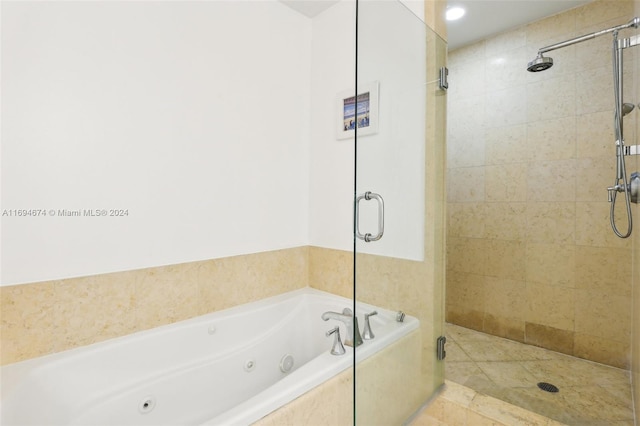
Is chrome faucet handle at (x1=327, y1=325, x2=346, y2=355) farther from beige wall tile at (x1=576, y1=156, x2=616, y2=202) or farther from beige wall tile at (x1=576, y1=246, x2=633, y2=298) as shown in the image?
beige wall tile at (x1=576, y1=156, x2=616, y2=202)

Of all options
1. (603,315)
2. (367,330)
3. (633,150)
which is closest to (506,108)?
(633,150)

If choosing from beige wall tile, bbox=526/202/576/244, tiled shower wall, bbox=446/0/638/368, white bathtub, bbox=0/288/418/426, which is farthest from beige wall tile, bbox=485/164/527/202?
white bathtub, bbox=0/288/418/426

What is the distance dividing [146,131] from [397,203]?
4.28 ft

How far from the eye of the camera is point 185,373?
4.98 ft

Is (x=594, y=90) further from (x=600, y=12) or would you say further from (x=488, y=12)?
(x=488, y=12)

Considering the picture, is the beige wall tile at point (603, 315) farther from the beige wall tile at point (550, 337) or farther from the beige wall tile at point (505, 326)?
the beige wall tile at point (505, 326)

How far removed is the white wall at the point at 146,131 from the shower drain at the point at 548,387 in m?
1.75

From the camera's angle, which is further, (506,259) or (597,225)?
(506,259)

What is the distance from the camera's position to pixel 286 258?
2.24m

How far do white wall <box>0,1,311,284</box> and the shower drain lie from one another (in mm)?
1753

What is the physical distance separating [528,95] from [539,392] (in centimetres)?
199

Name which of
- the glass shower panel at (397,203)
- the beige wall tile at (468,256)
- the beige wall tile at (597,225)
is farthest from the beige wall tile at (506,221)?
the glass shower panel at (397,203)

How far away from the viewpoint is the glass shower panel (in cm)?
122

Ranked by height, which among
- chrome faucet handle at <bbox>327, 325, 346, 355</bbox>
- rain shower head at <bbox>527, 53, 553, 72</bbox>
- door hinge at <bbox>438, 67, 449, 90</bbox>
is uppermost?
rain shower head at <bbox>527, 53, 553, 72</bbox>
